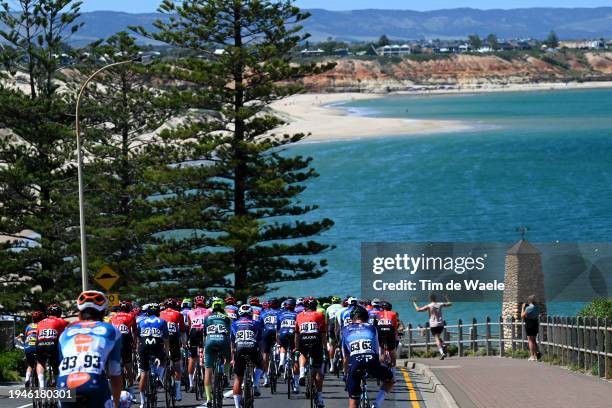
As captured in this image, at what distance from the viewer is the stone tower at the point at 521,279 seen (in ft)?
121

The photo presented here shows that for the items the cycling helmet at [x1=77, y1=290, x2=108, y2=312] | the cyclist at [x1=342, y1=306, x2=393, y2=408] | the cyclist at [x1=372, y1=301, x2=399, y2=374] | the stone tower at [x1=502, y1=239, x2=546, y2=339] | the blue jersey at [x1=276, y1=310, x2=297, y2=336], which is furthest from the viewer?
the stone tower at [x1=502, y1=239, x2=546, y2=339]

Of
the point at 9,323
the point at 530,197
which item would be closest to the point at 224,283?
the point at 9,323

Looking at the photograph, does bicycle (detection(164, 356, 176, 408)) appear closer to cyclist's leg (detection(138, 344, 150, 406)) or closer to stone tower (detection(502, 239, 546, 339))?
cyclist's leg (detection(138, 344, 150, 406))

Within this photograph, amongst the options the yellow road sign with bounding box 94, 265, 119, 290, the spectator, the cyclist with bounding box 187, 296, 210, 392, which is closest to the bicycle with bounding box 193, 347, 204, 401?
the cyclist with bounding box 187, 296, 210, 392

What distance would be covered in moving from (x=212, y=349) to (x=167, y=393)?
5.10ft

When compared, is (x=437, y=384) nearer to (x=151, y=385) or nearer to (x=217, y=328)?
(x=217, y=328)

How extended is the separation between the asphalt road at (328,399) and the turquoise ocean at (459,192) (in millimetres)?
33525

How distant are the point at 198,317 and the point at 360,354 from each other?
6451mm

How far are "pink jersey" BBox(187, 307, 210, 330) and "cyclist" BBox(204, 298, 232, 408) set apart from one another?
2826 mm

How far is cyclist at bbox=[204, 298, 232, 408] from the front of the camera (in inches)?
686

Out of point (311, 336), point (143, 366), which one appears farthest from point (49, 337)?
point (311, 336)

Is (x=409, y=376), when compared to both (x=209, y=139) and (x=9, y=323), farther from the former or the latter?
(x=209, y=139)

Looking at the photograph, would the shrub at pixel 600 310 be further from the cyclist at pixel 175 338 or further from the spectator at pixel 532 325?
the cyclist at pixel 175 338

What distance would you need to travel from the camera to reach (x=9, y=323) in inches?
1258
